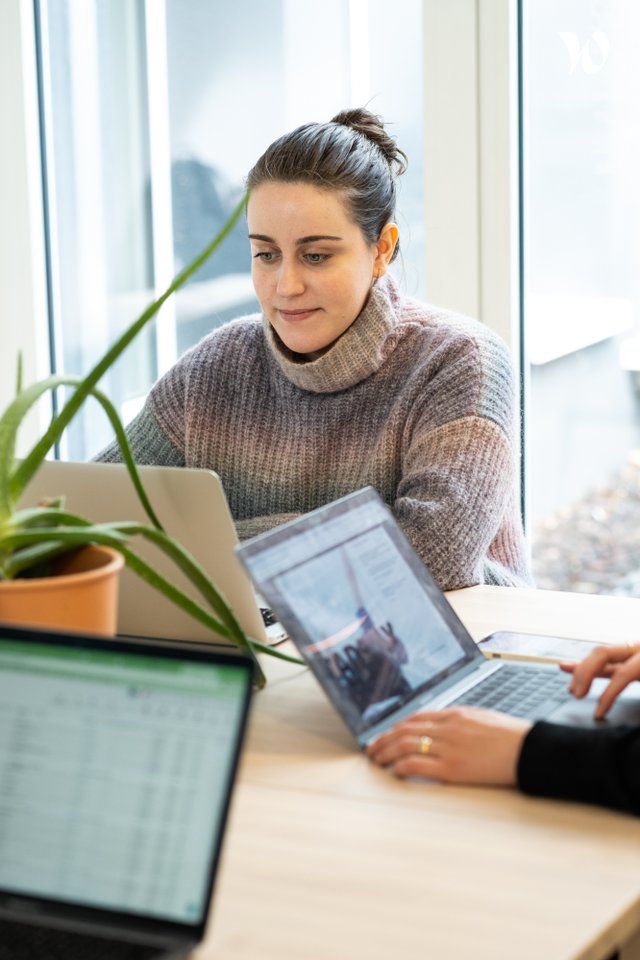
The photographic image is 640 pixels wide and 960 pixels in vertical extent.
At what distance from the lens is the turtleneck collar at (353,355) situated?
2092 mm

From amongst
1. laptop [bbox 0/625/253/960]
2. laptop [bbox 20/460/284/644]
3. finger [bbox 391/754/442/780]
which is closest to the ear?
laptop [bbox 20/460/284/644]

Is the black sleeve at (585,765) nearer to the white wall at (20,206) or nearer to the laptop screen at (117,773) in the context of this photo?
the laptop screen at (117,773)

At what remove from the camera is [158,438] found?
7.50ft

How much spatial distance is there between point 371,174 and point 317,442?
1.40ft

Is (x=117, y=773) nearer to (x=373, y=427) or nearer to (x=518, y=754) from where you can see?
(x=518, y=754)

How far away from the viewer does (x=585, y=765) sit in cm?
113

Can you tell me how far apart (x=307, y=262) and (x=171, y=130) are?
1025mm

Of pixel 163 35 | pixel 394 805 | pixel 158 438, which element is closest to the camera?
pixel 394 805

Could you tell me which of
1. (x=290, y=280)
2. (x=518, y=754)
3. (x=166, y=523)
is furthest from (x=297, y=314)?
(x=518, y=754)

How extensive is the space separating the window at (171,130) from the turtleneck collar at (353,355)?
0.59 metres

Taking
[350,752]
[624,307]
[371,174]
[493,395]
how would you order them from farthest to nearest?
[624,307]
[371,174]
[493,395]
[350,752]

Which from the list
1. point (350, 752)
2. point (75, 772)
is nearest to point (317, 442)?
point (350, 752)

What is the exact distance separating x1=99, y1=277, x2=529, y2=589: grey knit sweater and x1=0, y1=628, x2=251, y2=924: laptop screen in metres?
0.93

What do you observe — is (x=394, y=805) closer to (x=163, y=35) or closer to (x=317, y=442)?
(x=317, y=442)
